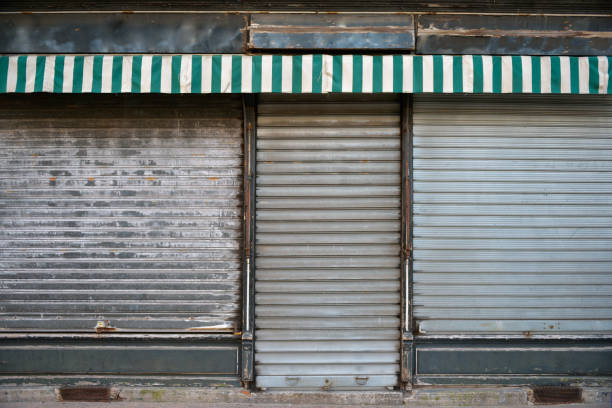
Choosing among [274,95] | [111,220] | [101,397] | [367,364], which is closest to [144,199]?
[111,220]

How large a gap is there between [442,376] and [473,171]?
103 inches

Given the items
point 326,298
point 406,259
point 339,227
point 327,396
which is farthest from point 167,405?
point 406,259

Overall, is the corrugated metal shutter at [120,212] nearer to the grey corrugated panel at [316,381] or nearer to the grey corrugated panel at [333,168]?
the grey corrugated panel at [333,168]

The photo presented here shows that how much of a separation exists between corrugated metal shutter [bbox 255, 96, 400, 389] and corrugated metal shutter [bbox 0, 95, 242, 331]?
46 centimetres

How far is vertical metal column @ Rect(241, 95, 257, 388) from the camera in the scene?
215 inches

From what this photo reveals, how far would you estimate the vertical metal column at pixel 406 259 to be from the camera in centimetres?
547

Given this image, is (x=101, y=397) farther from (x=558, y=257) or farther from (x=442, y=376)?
(x=558, y=257)

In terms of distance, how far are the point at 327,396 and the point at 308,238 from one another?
6.55ft

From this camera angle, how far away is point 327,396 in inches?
216

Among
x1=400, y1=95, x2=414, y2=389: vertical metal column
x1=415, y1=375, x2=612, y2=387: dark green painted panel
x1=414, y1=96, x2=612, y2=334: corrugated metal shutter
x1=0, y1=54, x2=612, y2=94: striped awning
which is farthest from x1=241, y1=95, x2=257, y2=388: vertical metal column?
x1=415, y1=375, x2=612, y2=387: dark green painted panel

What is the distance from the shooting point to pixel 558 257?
5.55 m

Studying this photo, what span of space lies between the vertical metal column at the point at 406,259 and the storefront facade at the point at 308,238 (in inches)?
1.0

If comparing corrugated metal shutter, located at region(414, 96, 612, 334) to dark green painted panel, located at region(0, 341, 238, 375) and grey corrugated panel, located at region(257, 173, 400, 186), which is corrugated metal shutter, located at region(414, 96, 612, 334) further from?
dark green painted panel, located at region(0, 341, 238, 375)

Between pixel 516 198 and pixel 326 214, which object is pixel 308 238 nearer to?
pixel 326 214
